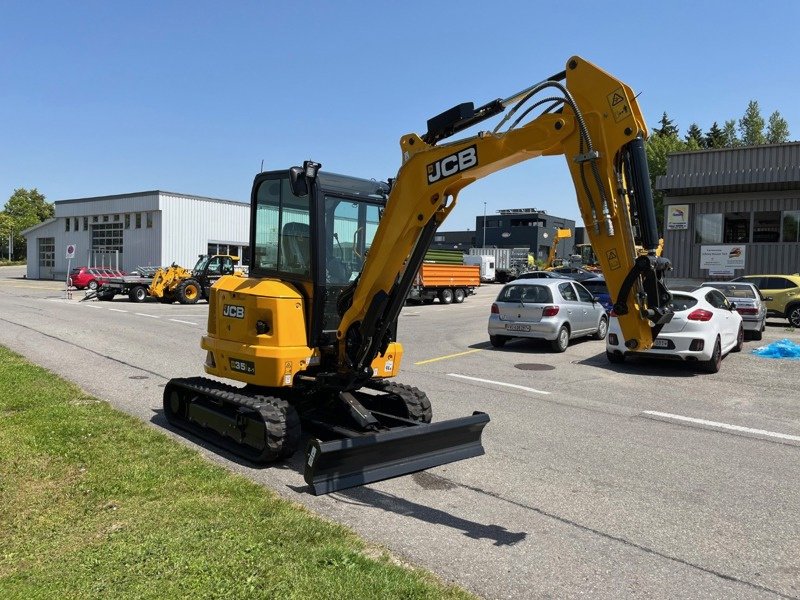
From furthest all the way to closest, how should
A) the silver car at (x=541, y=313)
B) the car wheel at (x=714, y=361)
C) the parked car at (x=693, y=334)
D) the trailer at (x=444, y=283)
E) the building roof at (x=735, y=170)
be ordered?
the trailer at (x=444, y=283), the building roof at (x=735, y=170), the silver car at (x=541, y=313), the car wheel at (x=714, y=361), the parked car at (x=693, y=334)

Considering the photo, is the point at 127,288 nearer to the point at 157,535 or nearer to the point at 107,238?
the point at 107,238

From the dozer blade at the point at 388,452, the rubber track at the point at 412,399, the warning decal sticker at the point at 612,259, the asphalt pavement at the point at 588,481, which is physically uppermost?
the warning decal sticker at the point at 612,259

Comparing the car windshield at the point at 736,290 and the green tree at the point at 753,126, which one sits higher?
the green tree at the point at 753,126

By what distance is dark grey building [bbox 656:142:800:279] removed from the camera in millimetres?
23672

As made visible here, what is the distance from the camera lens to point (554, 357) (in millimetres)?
13320

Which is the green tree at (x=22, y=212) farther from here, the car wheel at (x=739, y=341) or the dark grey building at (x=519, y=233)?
the car wheel at (x=739, y=341)

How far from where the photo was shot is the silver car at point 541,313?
13859mm

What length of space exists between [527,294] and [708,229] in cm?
1548

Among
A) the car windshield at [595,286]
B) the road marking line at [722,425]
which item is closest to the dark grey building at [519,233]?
the car windshield at [595,286]

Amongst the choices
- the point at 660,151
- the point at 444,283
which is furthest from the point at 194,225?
the point at 660,151

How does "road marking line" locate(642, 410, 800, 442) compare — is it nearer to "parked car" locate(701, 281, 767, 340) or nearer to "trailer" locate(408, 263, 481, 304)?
"parked car" locate(701, 281, 767, 340)

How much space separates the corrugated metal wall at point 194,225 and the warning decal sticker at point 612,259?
42.1m

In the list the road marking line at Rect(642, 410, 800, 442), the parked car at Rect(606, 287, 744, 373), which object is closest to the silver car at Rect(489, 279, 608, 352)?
the parked car at Rect(606, 287, 744, 373)

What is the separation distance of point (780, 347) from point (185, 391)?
12.7m
